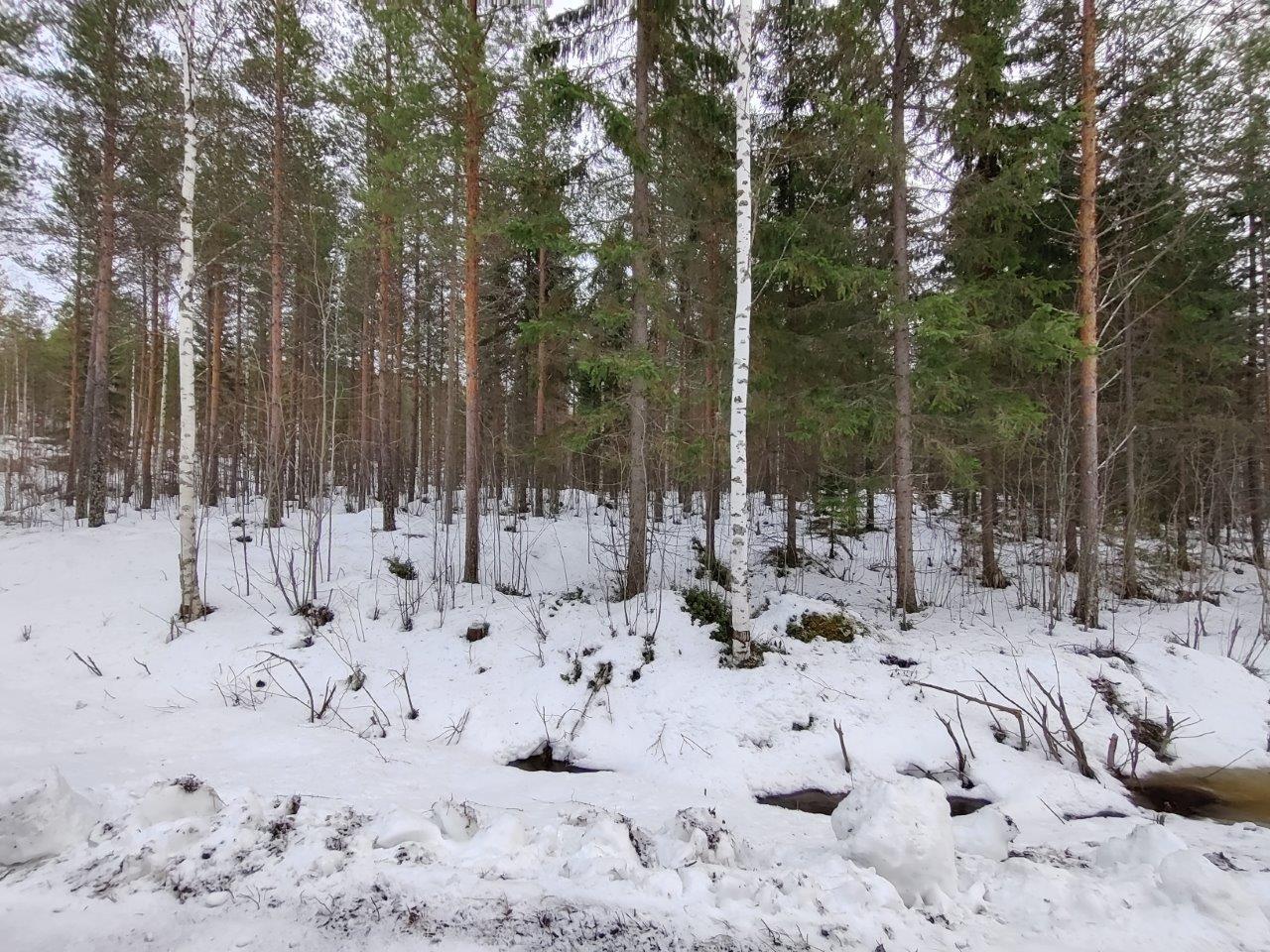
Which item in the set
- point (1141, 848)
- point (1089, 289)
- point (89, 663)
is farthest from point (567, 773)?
point (1089, 289)

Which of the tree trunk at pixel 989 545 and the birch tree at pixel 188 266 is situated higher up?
the birch tree at pixel 188 266

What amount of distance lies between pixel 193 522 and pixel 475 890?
7.13 m

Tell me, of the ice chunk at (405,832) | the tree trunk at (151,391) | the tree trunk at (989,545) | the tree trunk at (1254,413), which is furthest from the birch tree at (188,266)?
the tree trunk at (1254,413)

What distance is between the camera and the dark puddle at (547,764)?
5.21 m

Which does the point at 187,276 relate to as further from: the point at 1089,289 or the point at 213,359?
the point at 1089,289

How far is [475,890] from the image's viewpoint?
2.61 meters

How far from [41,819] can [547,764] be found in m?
3.66

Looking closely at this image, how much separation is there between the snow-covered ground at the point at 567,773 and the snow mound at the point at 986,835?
2cm

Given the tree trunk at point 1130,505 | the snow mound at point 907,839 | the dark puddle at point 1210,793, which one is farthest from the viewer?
the tree trunk at point 1130,505

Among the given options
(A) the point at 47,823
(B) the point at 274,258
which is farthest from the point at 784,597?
(B) the point at 274,258

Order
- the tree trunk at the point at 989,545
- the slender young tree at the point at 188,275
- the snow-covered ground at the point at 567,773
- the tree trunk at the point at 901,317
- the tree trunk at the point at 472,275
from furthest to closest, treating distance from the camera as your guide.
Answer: the tree trunk at the point at 989,545 → the tree trunk at the point at 472,275 → the tree trunk at the point at 901,317 → the slender young tree at the point at 188,275 → the snow-covered ground at the point at 567,773

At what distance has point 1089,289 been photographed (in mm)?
8000

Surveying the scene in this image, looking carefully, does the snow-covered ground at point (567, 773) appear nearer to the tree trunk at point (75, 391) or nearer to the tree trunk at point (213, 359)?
the tree trunk at point (213, 359)

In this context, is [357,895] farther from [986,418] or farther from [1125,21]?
[1125,21]
